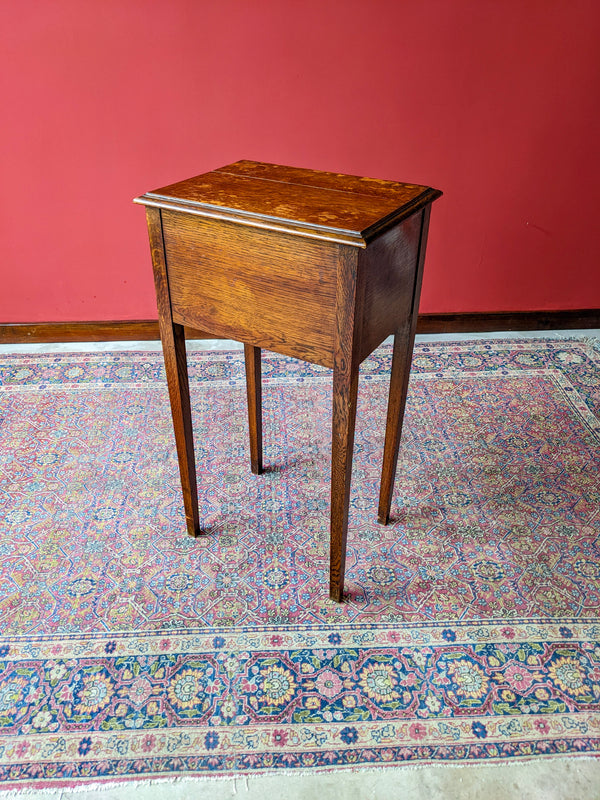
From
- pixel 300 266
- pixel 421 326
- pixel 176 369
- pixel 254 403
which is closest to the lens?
pixel 300 266

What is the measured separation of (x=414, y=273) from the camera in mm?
1714

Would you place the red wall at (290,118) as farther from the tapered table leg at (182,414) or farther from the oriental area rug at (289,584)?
the tapered table leg at (182,414)

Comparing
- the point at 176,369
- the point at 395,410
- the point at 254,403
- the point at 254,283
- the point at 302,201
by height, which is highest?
the point at 302,201

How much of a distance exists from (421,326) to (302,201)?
1906 millimetres

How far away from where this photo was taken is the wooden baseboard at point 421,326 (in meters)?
3.22

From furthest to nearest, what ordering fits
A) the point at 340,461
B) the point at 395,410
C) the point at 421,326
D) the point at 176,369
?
the point at 421,326 → the point at 395,410 → the point at 176,369 → the point at 340,461

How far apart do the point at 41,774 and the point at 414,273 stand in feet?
4.94

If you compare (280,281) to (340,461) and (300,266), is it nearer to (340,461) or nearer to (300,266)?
(300,266)

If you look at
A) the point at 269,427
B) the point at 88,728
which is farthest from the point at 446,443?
the point at 88,728

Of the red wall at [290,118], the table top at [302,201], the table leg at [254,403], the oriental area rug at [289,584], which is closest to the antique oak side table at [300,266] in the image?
the table top at [302,201]

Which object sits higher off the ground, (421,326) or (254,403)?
(254,403)

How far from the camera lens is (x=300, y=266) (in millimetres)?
1444

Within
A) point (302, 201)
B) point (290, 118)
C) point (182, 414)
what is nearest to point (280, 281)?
point (302, 201)

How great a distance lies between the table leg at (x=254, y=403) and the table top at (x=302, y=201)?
0.60 meters
